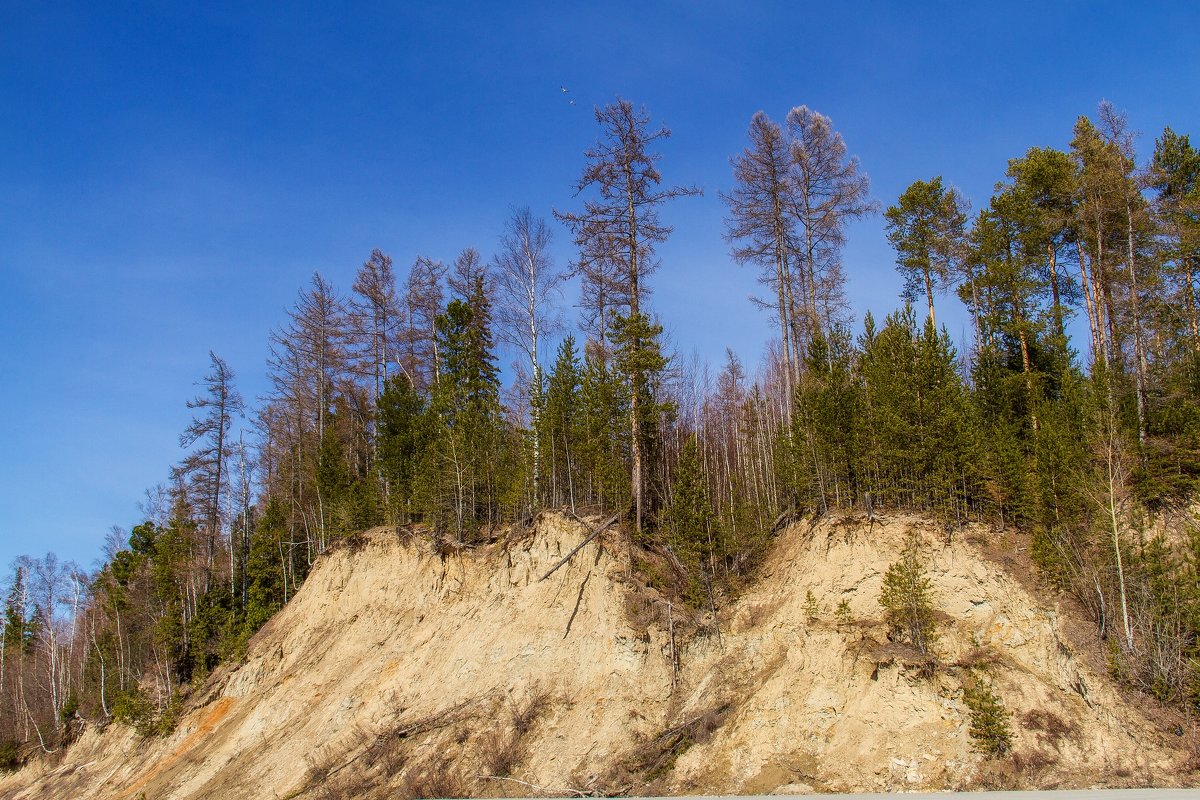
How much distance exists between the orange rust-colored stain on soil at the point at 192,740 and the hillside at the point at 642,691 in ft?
0.43

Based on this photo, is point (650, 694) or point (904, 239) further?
point (904, 239)

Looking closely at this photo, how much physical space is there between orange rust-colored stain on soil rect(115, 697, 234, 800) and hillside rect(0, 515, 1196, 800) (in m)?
Answer: 0.13

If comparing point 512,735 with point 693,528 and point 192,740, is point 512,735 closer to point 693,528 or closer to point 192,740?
point 693,528

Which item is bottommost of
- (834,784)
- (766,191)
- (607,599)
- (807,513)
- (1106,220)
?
(834,784)

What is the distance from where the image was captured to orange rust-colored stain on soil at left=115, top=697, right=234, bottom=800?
30.8m

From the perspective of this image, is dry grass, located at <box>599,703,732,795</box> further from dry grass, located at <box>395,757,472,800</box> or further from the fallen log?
the fallen log

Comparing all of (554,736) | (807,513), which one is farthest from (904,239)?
Result: (554,736)

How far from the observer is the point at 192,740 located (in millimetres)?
31875

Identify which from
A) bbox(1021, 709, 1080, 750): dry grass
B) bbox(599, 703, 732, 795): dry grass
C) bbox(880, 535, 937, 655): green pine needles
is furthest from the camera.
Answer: bbox(599, 703, 732, 795): dry grass

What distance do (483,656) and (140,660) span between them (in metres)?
33.0

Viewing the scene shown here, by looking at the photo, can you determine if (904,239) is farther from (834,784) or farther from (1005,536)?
(834,784)

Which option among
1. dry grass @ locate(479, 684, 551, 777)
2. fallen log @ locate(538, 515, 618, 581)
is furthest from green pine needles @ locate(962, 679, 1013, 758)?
fallen log @ locate(538, 515, 618, 581)

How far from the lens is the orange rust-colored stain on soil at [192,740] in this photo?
30.8 m

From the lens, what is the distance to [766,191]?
30750mm
